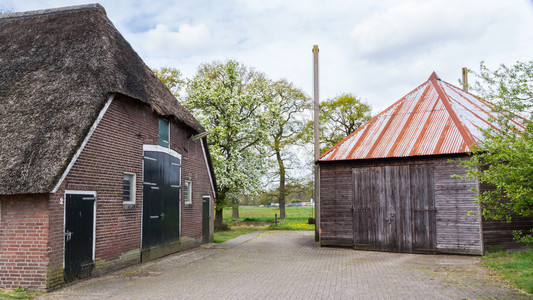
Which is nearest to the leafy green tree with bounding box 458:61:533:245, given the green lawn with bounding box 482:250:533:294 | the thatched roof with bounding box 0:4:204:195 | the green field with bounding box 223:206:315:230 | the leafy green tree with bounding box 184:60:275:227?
the green lawn with bounding box 482:250:533:294

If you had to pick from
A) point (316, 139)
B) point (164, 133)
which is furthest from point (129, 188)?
point (316, 139)

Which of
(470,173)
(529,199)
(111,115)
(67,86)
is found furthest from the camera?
(111,115)

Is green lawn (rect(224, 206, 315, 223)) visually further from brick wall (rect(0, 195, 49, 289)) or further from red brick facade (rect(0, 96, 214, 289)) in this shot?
brick wall (rect(0, 195, 49, 289))

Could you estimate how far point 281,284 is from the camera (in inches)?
392

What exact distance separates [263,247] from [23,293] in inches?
410

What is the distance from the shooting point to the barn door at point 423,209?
15016mm

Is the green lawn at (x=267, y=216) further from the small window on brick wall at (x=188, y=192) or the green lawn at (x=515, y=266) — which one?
the green lawn at (x=515, y=266)

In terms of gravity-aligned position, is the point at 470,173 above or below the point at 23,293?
above

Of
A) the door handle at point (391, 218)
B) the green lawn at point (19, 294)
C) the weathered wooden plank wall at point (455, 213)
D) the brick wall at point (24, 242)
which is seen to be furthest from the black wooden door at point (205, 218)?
the green lawn at point (19, 294)

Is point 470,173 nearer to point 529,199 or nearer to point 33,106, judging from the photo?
point 529,199

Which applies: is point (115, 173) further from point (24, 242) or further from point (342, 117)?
point (342, 117)

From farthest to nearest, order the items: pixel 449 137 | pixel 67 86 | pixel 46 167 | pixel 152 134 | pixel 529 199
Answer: pixel 449 137
pixel 152 134
pixel 67 86
pixel 46 167
pixel 529 199

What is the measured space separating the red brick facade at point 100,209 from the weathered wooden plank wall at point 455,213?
366 inches

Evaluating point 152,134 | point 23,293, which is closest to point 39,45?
point 152,134
